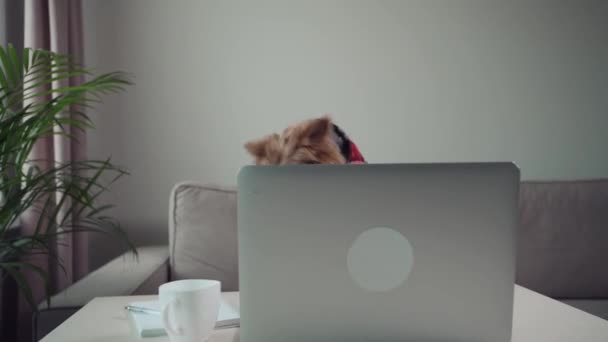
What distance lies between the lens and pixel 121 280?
1520mm

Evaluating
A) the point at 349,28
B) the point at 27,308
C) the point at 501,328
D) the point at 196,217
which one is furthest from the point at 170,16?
the point at 501,328

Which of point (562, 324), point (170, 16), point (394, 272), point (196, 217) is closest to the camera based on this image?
point (394, 272)

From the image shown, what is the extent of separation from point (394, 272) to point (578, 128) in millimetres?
2283

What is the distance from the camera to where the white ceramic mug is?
0.65 metres

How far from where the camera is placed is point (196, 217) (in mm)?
1956

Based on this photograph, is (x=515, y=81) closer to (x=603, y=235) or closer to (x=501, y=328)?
(x=603, y=235)

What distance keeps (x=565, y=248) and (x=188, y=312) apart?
1.79m

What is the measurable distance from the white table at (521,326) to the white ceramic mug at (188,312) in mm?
74

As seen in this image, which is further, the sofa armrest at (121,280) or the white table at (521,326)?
the sofa armrest at (121,280)

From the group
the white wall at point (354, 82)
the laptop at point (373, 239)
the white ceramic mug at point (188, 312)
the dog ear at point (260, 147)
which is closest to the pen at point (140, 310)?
the white ceramic mug at point (188, 312)

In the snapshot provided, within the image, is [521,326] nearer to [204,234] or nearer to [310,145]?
[310,145]

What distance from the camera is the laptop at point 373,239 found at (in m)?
0.60

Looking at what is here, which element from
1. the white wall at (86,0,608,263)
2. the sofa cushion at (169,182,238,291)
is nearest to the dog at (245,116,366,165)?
the sofa cushion at (169,182,238,291)

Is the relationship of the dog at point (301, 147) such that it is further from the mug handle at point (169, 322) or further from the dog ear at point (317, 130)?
the mug handle at point (169, 322)
